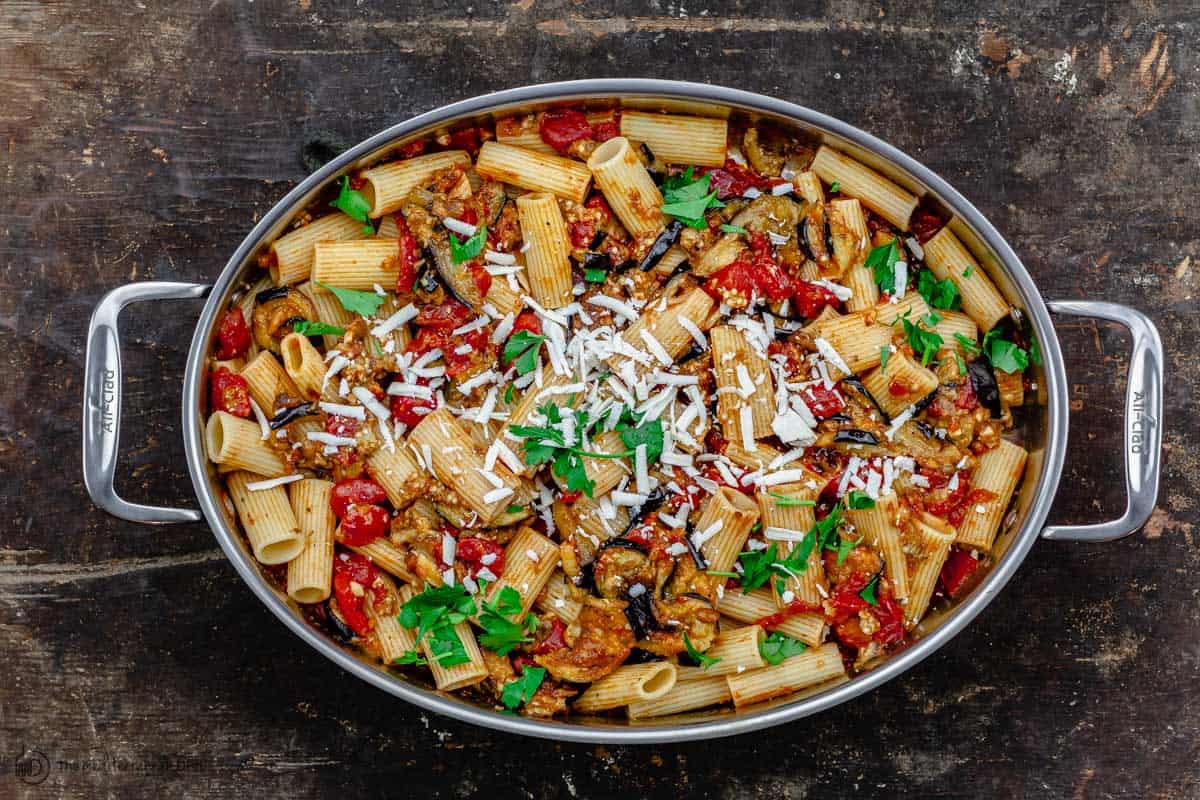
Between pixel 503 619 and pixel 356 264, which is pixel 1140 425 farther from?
pixel 356 264

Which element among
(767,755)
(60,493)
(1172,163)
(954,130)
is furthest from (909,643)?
(60,493)

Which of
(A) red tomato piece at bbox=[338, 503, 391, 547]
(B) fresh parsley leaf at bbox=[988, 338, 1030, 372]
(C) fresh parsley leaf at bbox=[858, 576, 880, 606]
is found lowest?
(C) fresh parsley leaf at bbox=[858, 576, 880, 606]

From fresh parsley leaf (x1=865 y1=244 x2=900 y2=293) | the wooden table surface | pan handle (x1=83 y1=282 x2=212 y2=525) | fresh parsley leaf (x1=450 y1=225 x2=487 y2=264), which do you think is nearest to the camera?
pan handle (x1=83 y1=282 x2=212 y2=525)

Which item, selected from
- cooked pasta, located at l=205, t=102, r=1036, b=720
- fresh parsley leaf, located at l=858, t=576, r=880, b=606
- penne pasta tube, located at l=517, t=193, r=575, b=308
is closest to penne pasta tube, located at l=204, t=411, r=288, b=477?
cooked pasta, located at l=205, t=102, r=1036, b=720

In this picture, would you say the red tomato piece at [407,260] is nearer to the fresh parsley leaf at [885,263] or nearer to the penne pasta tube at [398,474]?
the penne pasta tube at [398,474]

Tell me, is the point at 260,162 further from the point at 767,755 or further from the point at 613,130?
the point at 767,755

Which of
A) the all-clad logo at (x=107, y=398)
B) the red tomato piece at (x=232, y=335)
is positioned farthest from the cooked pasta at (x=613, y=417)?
the all-clad logo at (x=107, y=398)
